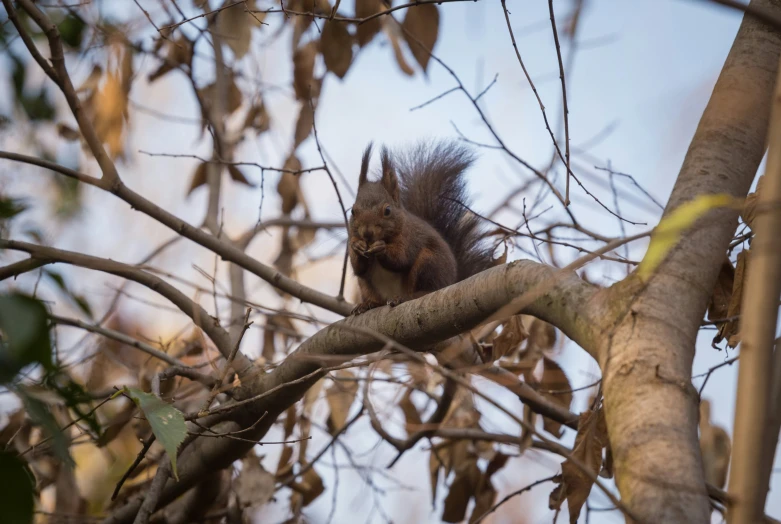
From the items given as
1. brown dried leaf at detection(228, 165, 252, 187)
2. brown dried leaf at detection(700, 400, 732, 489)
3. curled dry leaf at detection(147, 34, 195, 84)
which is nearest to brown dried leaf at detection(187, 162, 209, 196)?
brown dried leaf at detection(228, 165, 252, 187)

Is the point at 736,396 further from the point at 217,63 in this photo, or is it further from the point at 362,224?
the point at 217,63

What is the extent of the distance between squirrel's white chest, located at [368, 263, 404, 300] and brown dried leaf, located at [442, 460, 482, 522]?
77 centimetres

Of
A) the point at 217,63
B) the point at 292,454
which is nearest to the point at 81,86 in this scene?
the point at 217,63

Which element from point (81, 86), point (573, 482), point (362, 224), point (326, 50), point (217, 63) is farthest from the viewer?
point (217, 63)

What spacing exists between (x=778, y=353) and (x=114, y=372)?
3.24m

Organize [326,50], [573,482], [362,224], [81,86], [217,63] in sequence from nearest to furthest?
[573,482] → [326,50] → [362,224] → [81,86] → [217,63]

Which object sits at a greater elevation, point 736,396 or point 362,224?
point 362,224

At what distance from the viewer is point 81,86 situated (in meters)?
3.33

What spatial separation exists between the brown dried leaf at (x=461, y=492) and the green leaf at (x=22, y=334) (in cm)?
226

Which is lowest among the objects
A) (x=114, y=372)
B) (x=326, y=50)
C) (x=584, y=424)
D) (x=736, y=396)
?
(x=736, y=396)

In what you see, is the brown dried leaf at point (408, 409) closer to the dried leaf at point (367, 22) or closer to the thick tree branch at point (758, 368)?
the dried leaf at point (367, 22)

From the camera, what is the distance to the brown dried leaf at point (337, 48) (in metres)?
2.57

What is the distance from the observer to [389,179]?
3.02m

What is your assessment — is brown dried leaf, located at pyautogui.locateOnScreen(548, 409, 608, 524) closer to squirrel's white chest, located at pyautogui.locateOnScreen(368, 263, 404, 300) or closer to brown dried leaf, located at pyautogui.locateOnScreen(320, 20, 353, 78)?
squirrel's white chest, located at pyautogui.locateOnScreen(368, 263, 404, 300)
